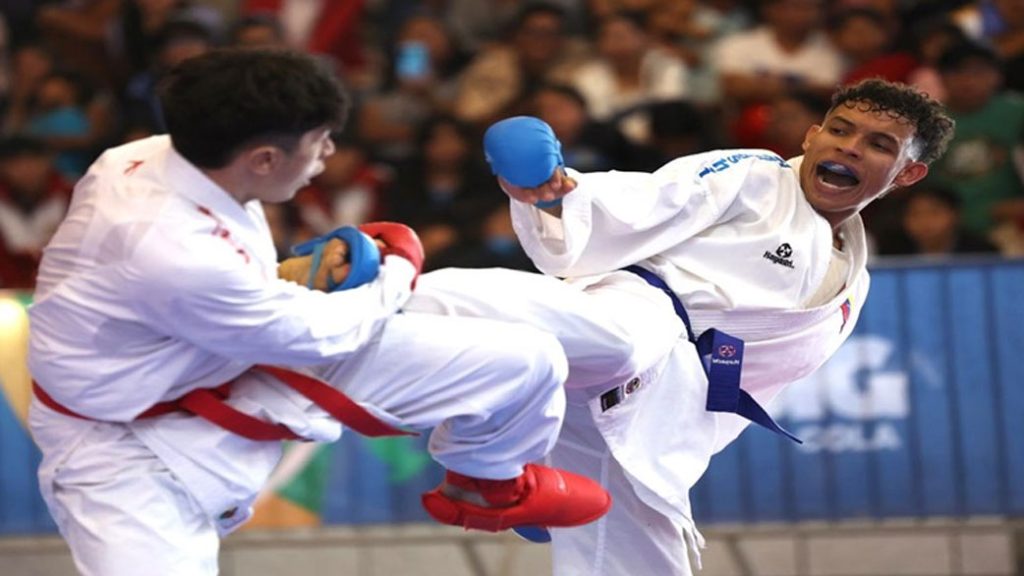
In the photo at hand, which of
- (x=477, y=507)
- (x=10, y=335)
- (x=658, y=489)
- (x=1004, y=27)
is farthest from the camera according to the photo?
(x=1004, y=27)

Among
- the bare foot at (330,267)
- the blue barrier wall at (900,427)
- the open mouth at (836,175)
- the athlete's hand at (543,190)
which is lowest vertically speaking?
the blue barrier wall at (900,427)

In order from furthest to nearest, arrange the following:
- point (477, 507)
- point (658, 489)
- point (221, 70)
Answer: point (658, 489) → point (477, 507) → point (221, 70)

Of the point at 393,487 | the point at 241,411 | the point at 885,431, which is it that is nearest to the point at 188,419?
the point at 241,411

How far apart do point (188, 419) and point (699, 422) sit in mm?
1492

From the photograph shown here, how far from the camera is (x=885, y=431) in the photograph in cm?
715

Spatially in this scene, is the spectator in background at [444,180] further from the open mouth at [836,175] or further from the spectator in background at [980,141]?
the open mouth at [836,175]

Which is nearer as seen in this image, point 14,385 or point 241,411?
point 241,411

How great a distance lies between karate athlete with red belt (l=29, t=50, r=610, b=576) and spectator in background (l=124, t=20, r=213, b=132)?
186 inches

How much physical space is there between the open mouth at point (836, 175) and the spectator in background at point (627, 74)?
3.63 metres

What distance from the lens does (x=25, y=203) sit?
853 cm

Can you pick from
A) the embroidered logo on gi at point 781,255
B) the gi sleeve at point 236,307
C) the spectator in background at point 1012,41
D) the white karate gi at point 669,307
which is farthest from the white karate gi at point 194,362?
the spectator in background at point 1012,41

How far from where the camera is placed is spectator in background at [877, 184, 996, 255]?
7.77 meters

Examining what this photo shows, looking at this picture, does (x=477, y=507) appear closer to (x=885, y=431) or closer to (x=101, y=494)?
(x=101, y=494)

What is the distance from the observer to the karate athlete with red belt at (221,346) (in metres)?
3.95
